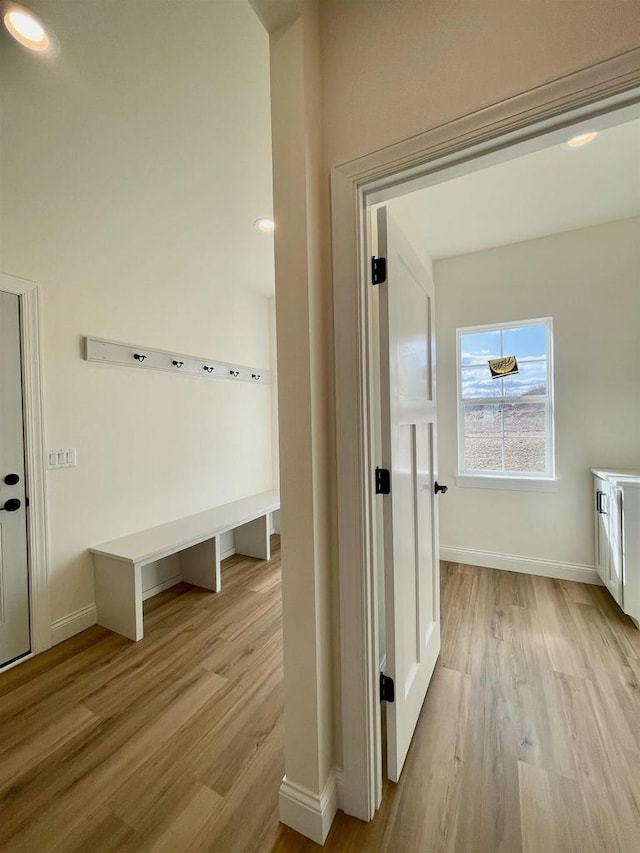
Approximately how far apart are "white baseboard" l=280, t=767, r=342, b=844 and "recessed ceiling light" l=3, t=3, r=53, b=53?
260cm

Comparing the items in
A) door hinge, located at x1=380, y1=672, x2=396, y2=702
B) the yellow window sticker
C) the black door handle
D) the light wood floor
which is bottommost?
the light wood floor

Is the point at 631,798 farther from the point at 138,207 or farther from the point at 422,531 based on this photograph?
the point at 138,207

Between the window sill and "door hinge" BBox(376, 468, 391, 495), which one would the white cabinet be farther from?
"door hinge" BBox(376, 468, 391, 495)

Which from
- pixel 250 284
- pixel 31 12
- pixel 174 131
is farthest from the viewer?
pixel 250 284

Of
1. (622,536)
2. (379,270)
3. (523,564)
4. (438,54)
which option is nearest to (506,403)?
(622,536)

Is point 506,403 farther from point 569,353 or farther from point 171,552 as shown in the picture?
point 171,552

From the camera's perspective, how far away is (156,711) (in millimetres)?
1615

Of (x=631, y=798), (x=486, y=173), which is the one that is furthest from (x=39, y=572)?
(x=486, y=173)

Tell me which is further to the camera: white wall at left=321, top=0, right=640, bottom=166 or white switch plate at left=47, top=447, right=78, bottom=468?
white switch plate at left=47, top=447, right=78, bottom=468

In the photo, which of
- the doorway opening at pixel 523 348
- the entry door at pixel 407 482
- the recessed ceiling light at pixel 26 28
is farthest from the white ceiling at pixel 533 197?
the recessed ceiling light at pixel 26 28

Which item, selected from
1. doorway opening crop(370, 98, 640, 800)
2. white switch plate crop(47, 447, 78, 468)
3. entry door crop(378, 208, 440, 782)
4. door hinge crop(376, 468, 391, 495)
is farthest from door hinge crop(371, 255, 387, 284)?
white switch plate crop(47, 447, 78, 468)

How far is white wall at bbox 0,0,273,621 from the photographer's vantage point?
128 centimetres

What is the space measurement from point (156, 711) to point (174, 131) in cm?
268

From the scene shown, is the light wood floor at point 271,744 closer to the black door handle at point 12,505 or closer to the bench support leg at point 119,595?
the bench support leg at point 119,595
